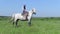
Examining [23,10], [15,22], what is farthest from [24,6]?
[15,22]

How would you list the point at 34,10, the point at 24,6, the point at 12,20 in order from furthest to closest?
1. the point at 12,20
2. the point at 34,10
3. the point at 24,6

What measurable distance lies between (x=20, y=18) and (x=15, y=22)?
3.03 feet

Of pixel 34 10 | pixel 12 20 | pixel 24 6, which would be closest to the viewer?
pixel 24 6

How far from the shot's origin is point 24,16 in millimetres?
19109

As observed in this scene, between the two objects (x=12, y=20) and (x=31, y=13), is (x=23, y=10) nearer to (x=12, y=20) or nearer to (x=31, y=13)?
(x=31, y=13)

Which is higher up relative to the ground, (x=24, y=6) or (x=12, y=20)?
(x=24, y=6)

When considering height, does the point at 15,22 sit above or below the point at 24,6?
below

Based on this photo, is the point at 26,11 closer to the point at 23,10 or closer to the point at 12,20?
the point at 23,10

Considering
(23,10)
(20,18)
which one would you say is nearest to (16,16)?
(20,18)

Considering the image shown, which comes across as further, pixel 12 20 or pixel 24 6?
pixel 12 20

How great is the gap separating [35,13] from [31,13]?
38 centimetres

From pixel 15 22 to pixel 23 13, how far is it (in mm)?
1808

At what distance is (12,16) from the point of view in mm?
20219

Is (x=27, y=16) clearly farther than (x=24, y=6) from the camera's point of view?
Yes
